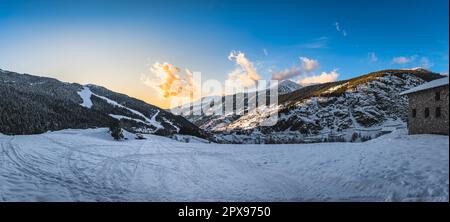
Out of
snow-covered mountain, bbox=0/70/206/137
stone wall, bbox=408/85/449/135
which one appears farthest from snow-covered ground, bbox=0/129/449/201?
snow-covered mountain, bbox=0/70/206/137

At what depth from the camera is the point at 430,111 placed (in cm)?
562

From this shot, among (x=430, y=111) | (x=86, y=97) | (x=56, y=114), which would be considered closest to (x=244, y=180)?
(x=430, y=111)

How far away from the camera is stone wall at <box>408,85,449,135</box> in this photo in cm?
457

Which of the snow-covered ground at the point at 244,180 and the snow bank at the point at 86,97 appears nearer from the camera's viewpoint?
the snow-covered ground at the point at 244,180

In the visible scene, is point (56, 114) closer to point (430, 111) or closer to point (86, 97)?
point (86, 97)

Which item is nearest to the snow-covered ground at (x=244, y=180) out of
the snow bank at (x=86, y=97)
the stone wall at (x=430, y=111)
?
the stone wall at (x=430, y=111)

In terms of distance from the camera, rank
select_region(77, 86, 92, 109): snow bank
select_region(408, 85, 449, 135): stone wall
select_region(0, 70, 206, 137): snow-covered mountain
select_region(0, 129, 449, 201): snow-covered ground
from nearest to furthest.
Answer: select_region(408, 85, 449, 135): stone wall < select_region(0, 129, 449, 201): snow-covered ground < select_region(0, 70, 206, 137): snow-covered mountain < select_region(77, 86, 92, 109): snow bank

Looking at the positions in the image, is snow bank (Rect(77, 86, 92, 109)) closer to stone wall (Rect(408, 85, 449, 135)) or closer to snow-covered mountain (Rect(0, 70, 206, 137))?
snow-covered mountain (Rect(0, 70, 206, 137))

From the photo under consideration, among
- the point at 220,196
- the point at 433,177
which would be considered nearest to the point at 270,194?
the point at 220,196

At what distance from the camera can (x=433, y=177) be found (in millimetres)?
5086

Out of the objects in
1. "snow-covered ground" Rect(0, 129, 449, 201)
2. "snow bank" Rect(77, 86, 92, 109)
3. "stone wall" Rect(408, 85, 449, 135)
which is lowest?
"snow-covered ground" Rect(0, 129, 449, 201)

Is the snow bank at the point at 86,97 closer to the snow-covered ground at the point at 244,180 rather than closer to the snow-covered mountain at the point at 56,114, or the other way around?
the snow-covered mountain at the point at 56,114

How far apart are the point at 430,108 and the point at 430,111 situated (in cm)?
15

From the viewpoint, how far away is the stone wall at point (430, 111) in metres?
4.57
